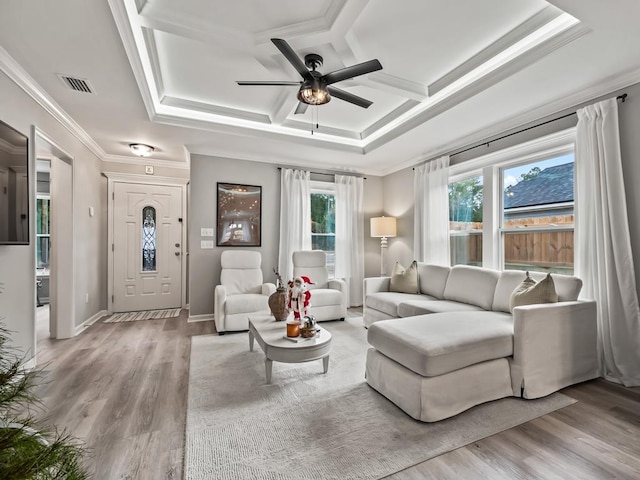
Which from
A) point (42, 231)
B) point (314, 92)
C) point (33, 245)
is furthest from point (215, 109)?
point (42, 231)

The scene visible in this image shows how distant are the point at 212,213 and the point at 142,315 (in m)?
1.94

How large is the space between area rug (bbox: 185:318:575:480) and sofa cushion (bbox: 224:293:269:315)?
1.00 metres

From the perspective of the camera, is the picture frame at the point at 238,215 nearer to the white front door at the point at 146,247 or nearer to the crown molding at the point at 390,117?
the white front door at the point at 146,247

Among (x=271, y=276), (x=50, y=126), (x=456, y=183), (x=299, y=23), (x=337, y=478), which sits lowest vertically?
(x=337, y=478)

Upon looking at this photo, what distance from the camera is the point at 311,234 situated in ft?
17.0

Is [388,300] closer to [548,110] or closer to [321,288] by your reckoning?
[321,288]

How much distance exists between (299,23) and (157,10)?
97 centimetres

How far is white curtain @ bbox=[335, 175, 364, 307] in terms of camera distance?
5.23m

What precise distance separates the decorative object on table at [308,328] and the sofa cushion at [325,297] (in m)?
1.64

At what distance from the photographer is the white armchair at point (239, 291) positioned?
12.0 ft

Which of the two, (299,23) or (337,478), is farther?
(299,23)

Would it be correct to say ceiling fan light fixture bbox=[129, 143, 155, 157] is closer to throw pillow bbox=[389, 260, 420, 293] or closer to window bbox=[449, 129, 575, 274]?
throw pillow bbox=[389, 260, 420, 293]

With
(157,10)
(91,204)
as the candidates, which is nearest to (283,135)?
(157,10)

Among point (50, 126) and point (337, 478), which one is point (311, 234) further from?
point (337, 478)
